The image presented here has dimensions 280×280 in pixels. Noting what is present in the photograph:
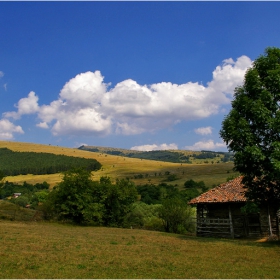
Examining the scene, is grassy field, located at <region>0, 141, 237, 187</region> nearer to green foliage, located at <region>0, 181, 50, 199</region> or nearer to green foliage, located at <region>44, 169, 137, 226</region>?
green foliage, located at <region>0, 181, 50, 199</region>

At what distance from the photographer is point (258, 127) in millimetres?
20594

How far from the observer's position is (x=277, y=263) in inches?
587

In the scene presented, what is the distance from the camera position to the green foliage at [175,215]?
3962cm

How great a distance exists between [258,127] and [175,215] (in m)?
22.3

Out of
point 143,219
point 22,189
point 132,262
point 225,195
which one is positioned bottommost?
point 143,219

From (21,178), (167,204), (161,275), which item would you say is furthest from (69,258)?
(21,178)

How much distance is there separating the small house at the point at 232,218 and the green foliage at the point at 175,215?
6.01 metres

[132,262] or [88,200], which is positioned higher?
[132,262]

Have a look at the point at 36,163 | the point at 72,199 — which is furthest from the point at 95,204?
the point at 36,163

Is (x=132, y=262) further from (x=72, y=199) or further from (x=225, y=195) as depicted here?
(x=72, y=199)

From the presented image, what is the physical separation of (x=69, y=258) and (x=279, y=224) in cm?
2264

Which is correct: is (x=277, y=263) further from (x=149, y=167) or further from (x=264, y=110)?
(x=149, y=167)

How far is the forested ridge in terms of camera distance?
137375 millimetres

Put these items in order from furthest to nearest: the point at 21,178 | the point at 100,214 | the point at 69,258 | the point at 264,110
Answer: the point at 21,178 < the point at 100,214 < the point at 264,110 < the point at 69,258
